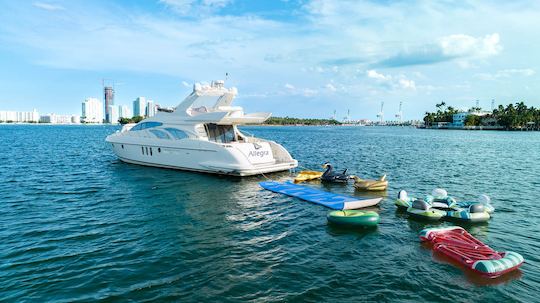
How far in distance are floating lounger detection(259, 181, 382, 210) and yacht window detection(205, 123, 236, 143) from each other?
510cm

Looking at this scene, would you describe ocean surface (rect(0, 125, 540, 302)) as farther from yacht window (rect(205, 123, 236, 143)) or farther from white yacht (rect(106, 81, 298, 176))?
yacht window (rect(205, 123, 236, 143))

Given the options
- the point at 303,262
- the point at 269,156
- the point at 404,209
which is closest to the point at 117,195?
the point at 269,156

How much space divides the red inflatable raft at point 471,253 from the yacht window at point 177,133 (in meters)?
15.5

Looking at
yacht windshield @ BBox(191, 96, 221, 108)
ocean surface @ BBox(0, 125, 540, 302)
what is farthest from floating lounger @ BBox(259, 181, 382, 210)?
yacht windshield @ BBox(191, 96, 221, 108)

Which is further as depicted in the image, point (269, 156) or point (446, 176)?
point (446, 176)

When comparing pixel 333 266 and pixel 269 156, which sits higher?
pixel 269 156

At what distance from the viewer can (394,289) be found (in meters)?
7.66

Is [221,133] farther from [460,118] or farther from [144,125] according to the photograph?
[460,118]

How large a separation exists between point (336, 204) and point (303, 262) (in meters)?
5.90

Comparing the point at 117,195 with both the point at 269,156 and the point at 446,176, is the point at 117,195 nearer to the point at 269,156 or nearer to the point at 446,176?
the point at 269,156

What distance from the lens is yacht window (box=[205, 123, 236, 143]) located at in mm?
22203

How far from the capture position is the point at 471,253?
9414mm

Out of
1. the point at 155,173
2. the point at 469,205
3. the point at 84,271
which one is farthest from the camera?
the point at 155,173

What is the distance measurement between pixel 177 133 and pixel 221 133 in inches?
113
